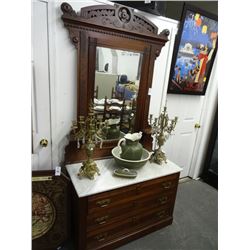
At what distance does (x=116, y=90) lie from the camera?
1564 millimetres

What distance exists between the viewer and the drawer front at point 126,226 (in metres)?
1.42

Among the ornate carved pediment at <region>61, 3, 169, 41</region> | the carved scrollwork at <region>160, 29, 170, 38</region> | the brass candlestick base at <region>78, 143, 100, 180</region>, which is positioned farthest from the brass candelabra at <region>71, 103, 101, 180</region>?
the carved scrollwork at <region>160, 29, 170, 38</region>

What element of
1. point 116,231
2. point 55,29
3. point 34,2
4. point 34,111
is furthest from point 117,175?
point 34,2

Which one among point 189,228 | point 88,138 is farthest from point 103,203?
point 189,228

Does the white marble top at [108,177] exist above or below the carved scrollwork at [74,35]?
below

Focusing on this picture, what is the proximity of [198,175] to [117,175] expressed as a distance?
5.72ft

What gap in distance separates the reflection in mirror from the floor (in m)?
0.97

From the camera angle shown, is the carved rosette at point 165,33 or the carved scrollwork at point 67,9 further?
the carved rosette at point 165,33

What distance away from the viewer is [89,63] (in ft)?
4.54

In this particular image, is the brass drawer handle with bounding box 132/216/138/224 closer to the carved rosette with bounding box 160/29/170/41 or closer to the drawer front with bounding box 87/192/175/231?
the drawer front with bounding box 87/192/175/231

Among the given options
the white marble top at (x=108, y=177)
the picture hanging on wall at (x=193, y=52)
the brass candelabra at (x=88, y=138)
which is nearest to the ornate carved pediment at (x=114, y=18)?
the picture hanging on wall at (x=193, y=52)

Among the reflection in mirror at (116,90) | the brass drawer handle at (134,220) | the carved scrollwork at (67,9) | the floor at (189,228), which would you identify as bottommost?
the floor at (189,228)

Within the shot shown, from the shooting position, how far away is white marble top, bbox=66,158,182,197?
4.24 ft

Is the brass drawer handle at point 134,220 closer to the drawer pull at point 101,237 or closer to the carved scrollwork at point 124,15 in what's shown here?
the drawer pull at point 101,237
